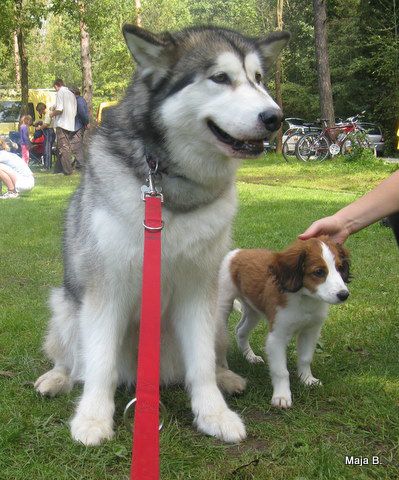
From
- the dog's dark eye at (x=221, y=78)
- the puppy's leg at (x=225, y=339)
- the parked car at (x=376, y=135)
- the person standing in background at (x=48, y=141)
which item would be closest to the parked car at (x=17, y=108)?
the person standing in background at (x=48, y=141)

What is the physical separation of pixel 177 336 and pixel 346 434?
0.95m

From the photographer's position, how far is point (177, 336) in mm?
3115

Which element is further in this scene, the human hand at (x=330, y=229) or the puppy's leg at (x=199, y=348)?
the human hand at (x=330, y=229)

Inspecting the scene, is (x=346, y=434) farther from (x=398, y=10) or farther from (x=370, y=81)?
(x=370, y=81)

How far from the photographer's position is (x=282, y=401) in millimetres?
3055

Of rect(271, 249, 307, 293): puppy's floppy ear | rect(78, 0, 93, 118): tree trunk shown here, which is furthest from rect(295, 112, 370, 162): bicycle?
rect(271, 249, 307, 293): puppy's floppy ear

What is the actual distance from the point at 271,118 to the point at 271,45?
70 centimetres

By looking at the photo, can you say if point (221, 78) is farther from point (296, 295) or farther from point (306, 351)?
point (306, 351)

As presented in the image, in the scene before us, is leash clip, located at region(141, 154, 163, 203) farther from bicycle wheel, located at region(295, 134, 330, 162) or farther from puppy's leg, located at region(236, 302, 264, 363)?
bicycle wheel, located at region(295, 134, 330, 162)

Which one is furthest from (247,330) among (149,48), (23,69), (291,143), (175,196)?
(23,69)

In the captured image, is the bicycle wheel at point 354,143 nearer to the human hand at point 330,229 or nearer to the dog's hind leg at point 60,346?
the human hand at point 330,229

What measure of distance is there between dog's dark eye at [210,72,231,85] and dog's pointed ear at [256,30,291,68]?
431 mm

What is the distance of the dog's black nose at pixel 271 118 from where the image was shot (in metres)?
2.51

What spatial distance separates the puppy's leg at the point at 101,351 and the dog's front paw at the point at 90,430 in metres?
0.02
